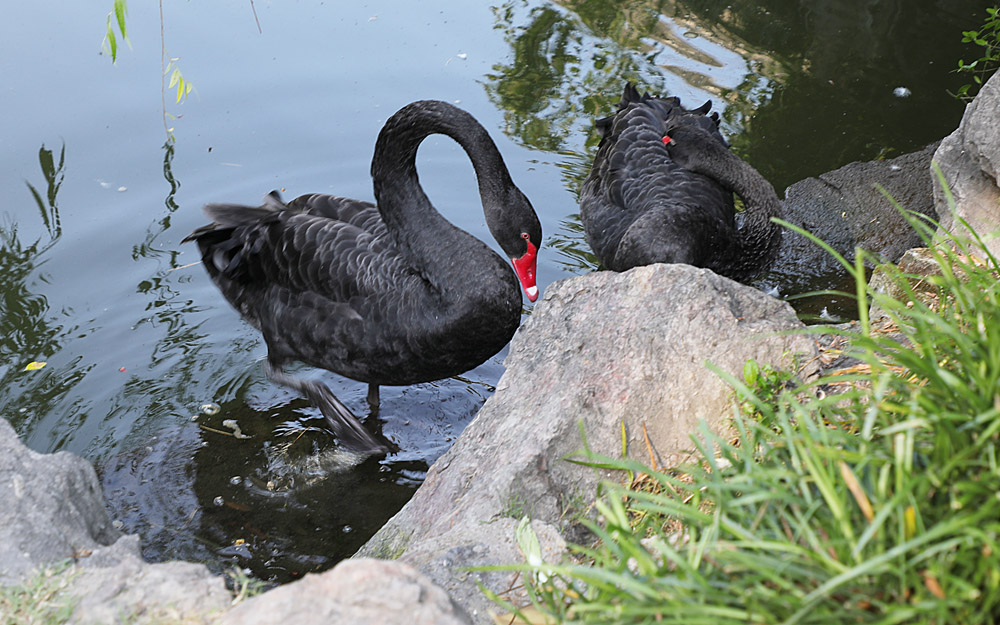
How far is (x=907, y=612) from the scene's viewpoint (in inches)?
53.8

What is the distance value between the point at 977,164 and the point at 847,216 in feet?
5.60

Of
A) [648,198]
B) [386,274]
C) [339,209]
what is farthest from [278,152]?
[648,198]

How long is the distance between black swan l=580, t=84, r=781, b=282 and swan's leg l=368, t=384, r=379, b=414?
58.0 inches

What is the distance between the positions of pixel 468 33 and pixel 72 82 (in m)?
3.28

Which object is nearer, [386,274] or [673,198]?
[386,274]

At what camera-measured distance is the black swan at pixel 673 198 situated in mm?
4762

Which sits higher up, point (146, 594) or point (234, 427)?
point (146, 594)

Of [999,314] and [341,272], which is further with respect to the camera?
[341,272]

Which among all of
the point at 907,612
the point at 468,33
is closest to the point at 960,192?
the point at 907,612

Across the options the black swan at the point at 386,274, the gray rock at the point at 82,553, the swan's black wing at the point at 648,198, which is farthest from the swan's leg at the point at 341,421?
the swan's black wing at the point at 648,198

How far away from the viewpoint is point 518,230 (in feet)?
13.3

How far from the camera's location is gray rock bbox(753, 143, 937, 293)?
5.43m

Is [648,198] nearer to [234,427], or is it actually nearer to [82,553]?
[234,427]

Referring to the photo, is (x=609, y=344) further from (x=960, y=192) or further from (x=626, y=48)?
(x=626, y=48)
